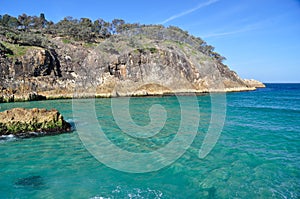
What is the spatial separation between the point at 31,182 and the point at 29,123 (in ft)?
22.6

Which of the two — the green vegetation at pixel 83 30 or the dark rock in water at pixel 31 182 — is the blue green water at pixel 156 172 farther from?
the green vegetation at pixel 83 30

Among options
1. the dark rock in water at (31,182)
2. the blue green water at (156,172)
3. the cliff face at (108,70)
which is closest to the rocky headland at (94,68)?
the cliff face at (108,70)

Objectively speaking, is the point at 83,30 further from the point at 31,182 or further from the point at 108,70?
the point at 31,182

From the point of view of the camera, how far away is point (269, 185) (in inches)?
297

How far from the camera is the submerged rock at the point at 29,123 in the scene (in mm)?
13117

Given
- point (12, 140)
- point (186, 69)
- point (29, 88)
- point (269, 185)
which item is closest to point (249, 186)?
point (269, 185)

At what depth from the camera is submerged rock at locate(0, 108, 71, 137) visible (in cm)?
1312

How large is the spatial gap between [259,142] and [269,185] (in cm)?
531

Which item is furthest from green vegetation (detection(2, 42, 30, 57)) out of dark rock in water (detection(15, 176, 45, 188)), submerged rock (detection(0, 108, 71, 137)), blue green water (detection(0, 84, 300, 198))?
dark rock in water (detection(15, 176, 45, 188))

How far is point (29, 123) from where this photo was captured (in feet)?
44.3

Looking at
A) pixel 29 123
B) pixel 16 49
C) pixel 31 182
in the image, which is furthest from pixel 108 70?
pixel 31 182

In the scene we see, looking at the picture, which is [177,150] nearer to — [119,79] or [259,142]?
[259,142]

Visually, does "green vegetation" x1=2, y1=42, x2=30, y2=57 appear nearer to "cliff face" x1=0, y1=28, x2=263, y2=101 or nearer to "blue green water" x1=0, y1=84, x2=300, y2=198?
"cliff face" x1=0, y1=28, x2=263, y2=101

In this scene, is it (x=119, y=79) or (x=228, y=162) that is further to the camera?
(x=119, y=79)
